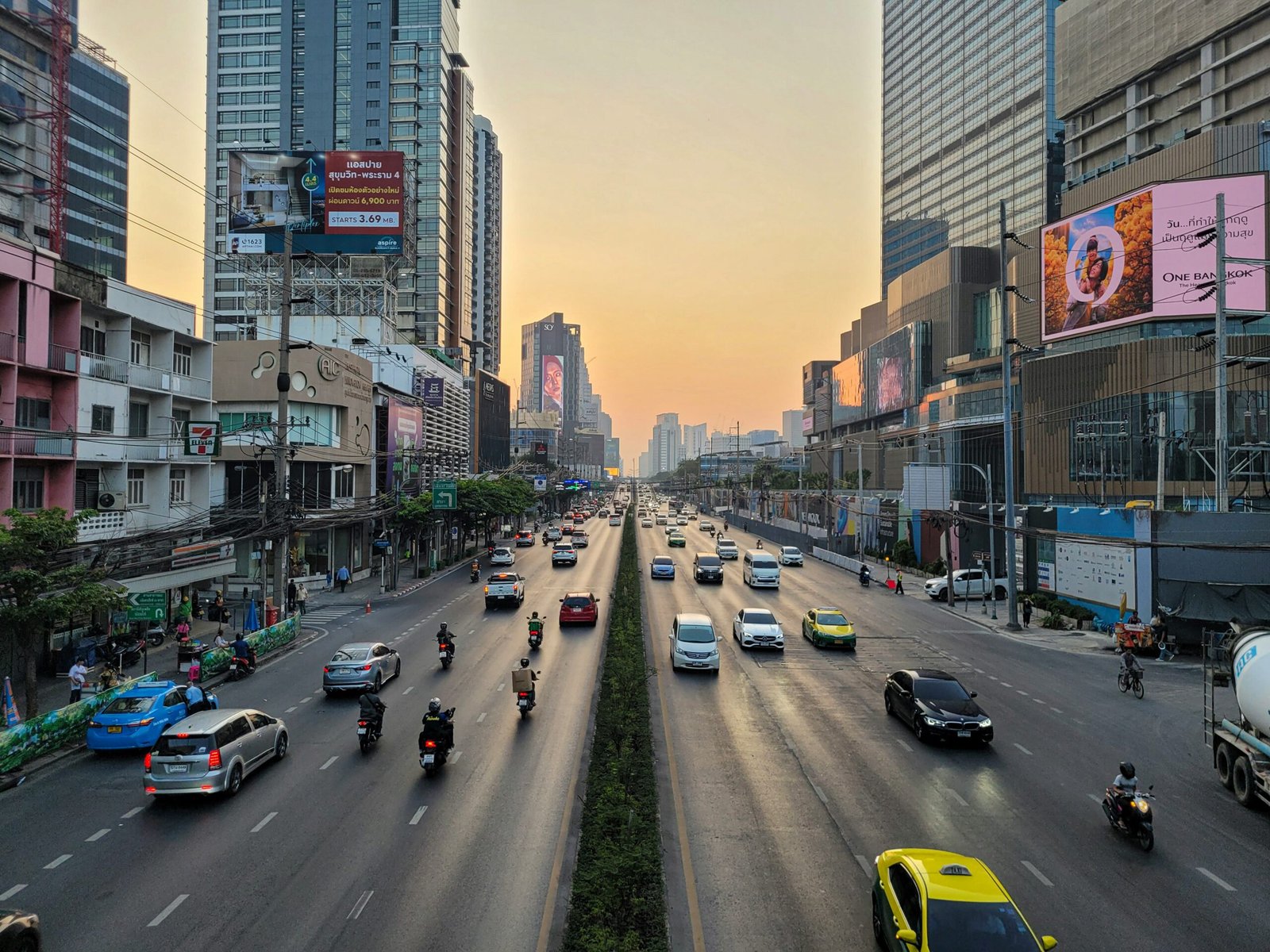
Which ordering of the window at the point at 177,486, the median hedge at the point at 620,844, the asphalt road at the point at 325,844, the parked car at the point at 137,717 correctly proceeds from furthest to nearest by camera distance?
the window at the point at 177,486, the parked car at the point at 137,717, the asphalt road at the point at 325,844, the median hedge at the point at 620,844

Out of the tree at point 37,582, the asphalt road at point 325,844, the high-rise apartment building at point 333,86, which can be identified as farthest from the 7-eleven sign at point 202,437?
the high-rise apartment building at point 333,86

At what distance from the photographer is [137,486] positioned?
3356cm

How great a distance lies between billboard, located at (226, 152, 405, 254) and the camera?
226ft

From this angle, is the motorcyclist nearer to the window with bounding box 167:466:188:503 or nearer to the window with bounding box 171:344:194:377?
the window with bounding box 167:466:188:503

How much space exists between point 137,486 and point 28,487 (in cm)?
583

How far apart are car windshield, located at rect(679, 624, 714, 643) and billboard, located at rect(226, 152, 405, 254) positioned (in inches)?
2095

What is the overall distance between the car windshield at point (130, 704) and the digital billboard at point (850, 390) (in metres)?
129

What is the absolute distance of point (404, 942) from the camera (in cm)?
973

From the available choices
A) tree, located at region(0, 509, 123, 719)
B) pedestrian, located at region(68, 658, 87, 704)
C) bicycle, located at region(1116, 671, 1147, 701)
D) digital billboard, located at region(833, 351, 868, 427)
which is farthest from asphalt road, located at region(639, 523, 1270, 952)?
digital billboard, located at region(833, 351, 868, 427)

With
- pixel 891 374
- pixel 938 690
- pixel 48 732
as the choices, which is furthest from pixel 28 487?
pixel 891 374

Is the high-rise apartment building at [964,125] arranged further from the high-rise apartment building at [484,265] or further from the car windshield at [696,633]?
the car windshield at [696,633]

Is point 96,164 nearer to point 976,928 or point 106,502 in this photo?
point 106,502

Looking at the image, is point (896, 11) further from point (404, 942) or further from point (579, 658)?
point (404, 942)

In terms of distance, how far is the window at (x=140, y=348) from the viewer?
33500mm
